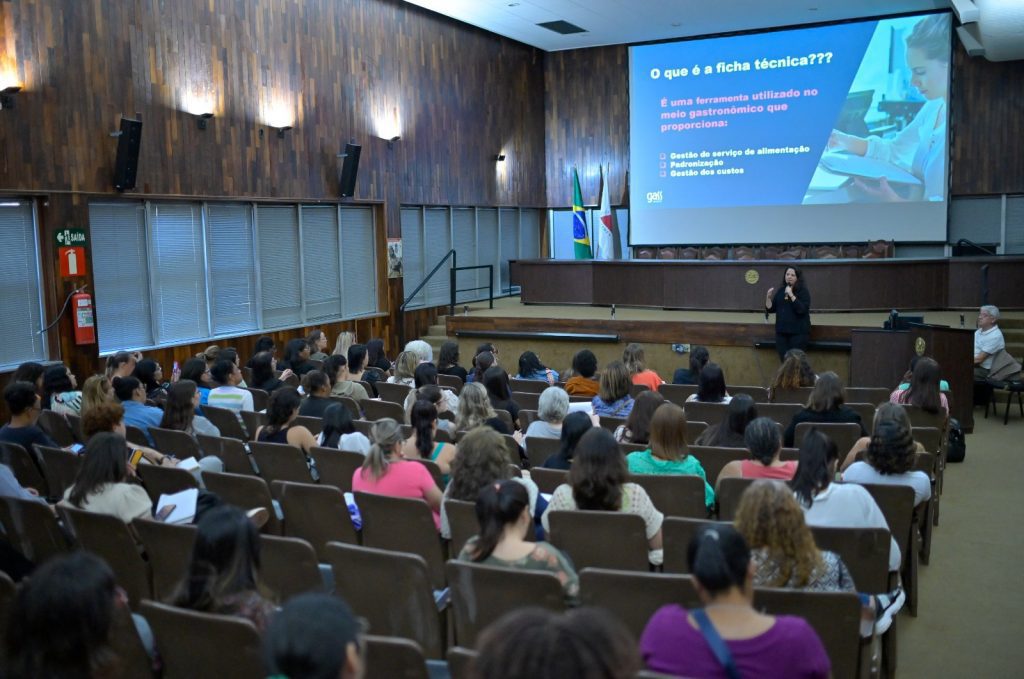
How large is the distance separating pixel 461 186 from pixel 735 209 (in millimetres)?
4828

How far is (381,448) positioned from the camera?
416 cm

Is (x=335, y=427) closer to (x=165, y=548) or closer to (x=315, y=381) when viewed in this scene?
(x=315, y=381)

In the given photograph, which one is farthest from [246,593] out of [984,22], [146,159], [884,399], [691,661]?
[984,22]

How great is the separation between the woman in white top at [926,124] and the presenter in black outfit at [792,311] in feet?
20.2

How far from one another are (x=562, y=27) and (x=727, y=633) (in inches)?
574

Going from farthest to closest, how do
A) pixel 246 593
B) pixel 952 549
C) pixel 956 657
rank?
pixel 952 549 < pixel 956 657 < pixel 246 593

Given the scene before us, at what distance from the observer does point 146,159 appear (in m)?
9.45

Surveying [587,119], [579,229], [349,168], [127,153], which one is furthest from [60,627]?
[587,119]

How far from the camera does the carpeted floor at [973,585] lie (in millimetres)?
3822

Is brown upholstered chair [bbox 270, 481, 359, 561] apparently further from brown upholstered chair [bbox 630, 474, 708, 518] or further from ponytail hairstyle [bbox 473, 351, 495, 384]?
ponytail hairstyle [bbox 473, 351, 495, 384]

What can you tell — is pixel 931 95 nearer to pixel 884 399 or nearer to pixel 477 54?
pixel 477 54

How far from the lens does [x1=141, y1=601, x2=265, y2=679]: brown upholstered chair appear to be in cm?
239

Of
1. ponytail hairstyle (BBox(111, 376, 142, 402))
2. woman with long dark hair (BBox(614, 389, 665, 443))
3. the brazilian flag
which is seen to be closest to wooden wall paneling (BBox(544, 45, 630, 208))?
the brazilian flag

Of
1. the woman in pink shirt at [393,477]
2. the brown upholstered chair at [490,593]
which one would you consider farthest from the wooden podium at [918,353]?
the brown upholstered chair at [490,593]
